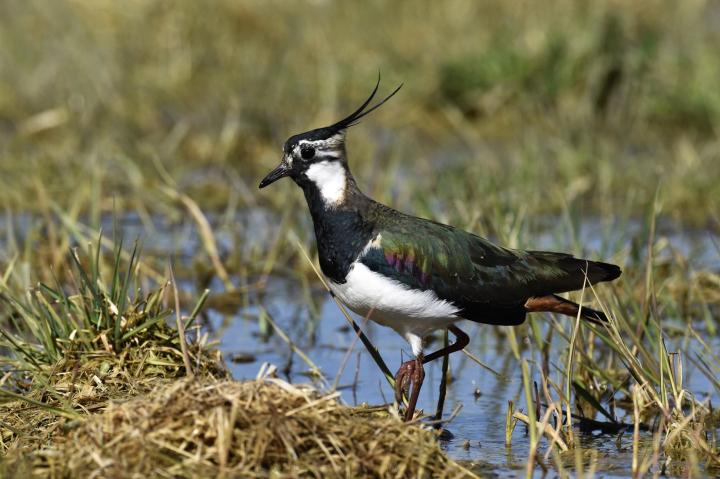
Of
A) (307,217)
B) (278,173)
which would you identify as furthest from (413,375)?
(307,217)

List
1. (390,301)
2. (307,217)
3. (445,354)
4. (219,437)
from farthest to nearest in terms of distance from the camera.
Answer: (307,217)
(445,354)
(390,301)
(219,437)

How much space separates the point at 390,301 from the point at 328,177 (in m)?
0.59

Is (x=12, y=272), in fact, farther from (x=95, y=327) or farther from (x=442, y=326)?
(x=442, y=326)

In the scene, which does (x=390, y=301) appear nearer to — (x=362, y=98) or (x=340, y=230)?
(x=340, y=230)

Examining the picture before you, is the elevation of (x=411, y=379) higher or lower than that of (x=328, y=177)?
lower

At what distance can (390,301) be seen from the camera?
15.7 feet

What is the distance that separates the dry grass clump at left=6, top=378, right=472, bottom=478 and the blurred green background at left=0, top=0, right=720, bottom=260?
3312 millimetres

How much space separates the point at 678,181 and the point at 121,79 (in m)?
4.35

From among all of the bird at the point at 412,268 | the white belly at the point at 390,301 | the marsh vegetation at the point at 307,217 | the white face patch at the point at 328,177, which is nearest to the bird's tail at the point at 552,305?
the bird at the point at 412,268

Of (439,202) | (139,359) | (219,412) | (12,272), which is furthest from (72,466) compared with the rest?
(439,202)

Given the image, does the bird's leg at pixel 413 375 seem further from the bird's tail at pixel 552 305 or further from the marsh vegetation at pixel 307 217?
the bird's tail at pixel 552 305

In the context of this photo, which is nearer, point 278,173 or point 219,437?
point 219,437

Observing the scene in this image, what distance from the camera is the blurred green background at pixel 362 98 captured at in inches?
324

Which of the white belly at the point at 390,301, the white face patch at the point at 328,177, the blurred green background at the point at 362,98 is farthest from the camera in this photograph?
the blurred green background at the point at 362,98
